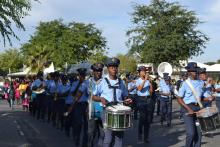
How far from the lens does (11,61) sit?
108500 millimetres

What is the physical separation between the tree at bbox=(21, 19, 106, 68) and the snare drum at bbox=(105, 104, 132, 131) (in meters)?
52.9

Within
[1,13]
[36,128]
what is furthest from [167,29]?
[1,13]

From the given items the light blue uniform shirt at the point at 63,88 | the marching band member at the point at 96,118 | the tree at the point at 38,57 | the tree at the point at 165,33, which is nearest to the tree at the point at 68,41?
the tree at the point at 38,57

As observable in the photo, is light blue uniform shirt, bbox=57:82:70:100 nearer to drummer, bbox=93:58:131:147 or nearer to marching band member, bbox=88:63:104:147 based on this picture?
marching band member, bbox=88:63:104:147

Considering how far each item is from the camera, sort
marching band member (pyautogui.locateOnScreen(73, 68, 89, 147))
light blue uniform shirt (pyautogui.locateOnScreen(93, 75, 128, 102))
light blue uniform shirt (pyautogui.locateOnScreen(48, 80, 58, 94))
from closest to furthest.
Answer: light blue uniform shirt (pyautogui.locateOnScreen(93, 75, 128, 102)) → marching band member (pyautogui.locateOnScreen(73, 68, 89, 147)) → light blue uniform shirt (pyautogui.locateOnScreen(48, 80, 58, 94))

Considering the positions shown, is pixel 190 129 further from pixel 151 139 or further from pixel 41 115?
pixel 41 115

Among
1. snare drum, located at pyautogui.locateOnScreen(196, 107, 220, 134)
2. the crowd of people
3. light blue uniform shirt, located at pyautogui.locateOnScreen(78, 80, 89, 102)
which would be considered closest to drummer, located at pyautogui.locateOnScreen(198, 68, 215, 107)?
the crowd of people

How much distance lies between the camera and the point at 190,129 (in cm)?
1031

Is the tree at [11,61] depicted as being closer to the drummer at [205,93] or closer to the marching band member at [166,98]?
the marching band member at [166,98]

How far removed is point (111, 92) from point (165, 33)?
37887 millimetres

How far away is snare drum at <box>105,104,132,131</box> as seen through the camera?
360 inches

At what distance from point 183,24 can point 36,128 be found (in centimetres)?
3079

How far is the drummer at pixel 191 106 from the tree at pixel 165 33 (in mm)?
35381

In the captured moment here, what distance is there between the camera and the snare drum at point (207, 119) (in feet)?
32.9
